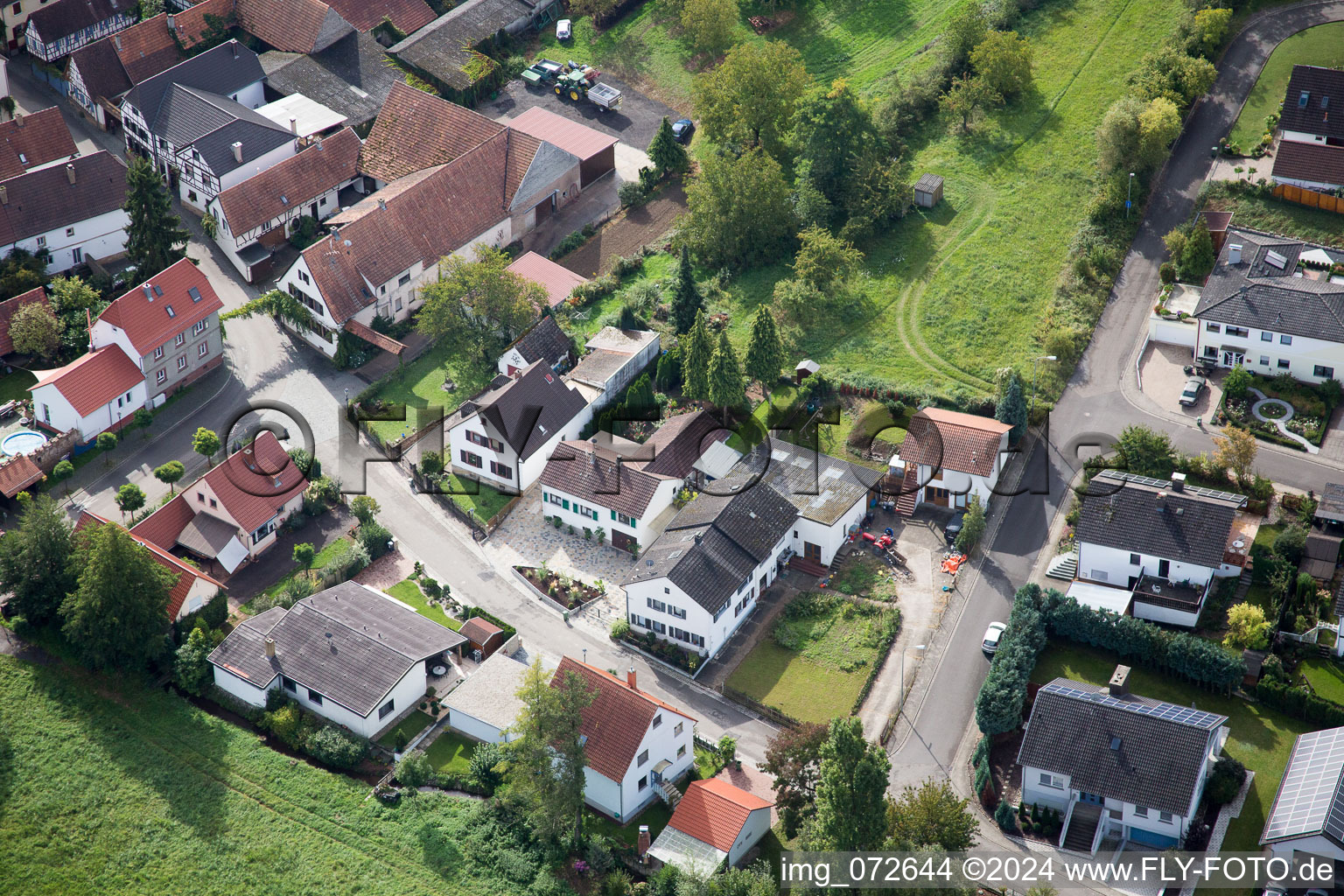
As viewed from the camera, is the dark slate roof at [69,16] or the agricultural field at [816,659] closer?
the agricultural field at [816,659]

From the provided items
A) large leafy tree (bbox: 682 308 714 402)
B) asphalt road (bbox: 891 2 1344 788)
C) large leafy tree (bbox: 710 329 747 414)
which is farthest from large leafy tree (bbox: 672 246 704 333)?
asphalt road (bbox: 891 2 1344 788)

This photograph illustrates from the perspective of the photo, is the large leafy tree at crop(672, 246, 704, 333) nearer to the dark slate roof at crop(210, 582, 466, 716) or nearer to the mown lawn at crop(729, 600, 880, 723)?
the mown lawn at crop(729, 600, 880, 723)

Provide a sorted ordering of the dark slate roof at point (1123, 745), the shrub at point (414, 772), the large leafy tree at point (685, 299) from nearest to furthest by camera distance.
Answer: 1. the dark slate roof at point (1123, 745)
2. the shrub at point (414, 772)
3. the large leafy tree at point (685, 299)

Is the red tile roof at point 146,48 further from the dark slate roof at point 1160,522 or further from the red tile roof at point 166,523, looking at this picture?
the dark slate roof at point 1160,522

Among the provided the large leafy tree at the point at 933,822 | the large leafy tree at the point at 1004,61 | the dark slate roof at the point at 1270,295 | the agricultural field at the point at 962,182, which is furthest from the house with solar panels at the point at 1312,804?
the large leafy tree at the point at 1004,61

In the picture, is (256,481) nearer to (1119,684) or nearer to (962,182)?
Answer: (1119,684)

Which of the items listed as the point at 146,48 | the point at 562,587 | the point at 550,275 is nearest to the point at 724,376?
the point at 562,587

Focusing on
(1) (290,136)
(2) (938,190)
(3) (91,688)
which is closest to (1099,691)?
(2) (938,190)

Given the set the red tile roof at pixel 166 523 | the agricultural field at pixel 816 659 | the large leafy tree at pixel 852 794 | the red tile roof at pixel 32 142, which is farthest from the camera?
the red tile roof at pixel 32 142
